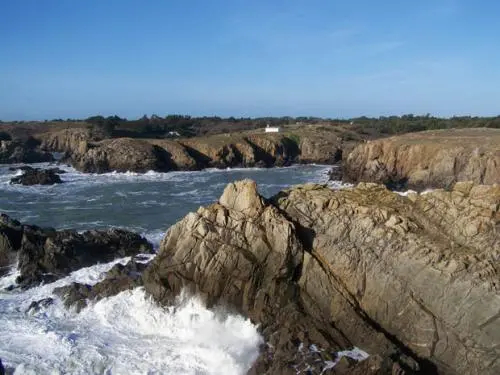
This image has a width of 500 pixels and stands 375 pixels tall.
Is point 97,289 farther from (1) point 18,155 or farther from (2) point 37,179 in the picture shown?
(1) point 18,155

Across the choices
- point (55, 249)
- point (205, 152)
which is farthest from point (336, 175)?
point (55, 249)

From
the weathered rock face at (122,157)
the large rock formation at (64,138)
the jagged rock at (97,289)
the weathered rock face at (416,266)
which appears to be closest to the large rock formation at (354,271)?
the weathered rock face at (416,266)

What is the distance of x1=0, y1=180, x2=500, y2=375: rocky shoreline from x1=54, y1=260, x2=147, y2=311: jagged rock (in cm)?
5

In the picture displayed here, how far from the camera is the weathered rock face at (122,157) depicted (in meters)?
61.6

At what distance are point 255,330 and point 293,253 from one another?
8.01ft

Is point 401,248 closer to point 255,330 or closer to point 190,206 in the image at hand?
point 255,330

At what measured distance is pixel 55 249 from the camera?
71.8ft

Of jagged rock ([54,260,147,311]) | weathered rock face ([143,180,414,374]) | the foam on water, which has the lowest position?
the foam on water

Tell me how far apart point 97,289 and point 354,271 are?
828cm

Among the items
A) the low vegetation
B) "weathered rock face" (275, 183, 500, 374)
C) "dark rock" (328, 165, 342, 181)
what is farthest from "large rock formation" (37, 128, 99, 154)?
"weathered rock face" (275, 183, 500, 374)

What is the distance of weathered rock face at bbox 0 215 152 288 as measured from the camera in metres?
21.0

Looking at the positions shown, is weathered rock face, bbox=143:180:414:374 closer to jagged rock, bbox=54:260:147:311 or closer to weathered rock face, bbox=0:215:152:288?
jagged rock, bbox=54:260:147:311

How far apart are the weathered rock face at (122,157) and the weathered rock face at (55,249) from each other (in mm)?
37074

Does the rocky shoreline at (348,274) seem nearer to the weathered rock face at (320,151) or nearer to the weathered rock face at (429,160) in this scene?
the weathered rock face at (429,160)
